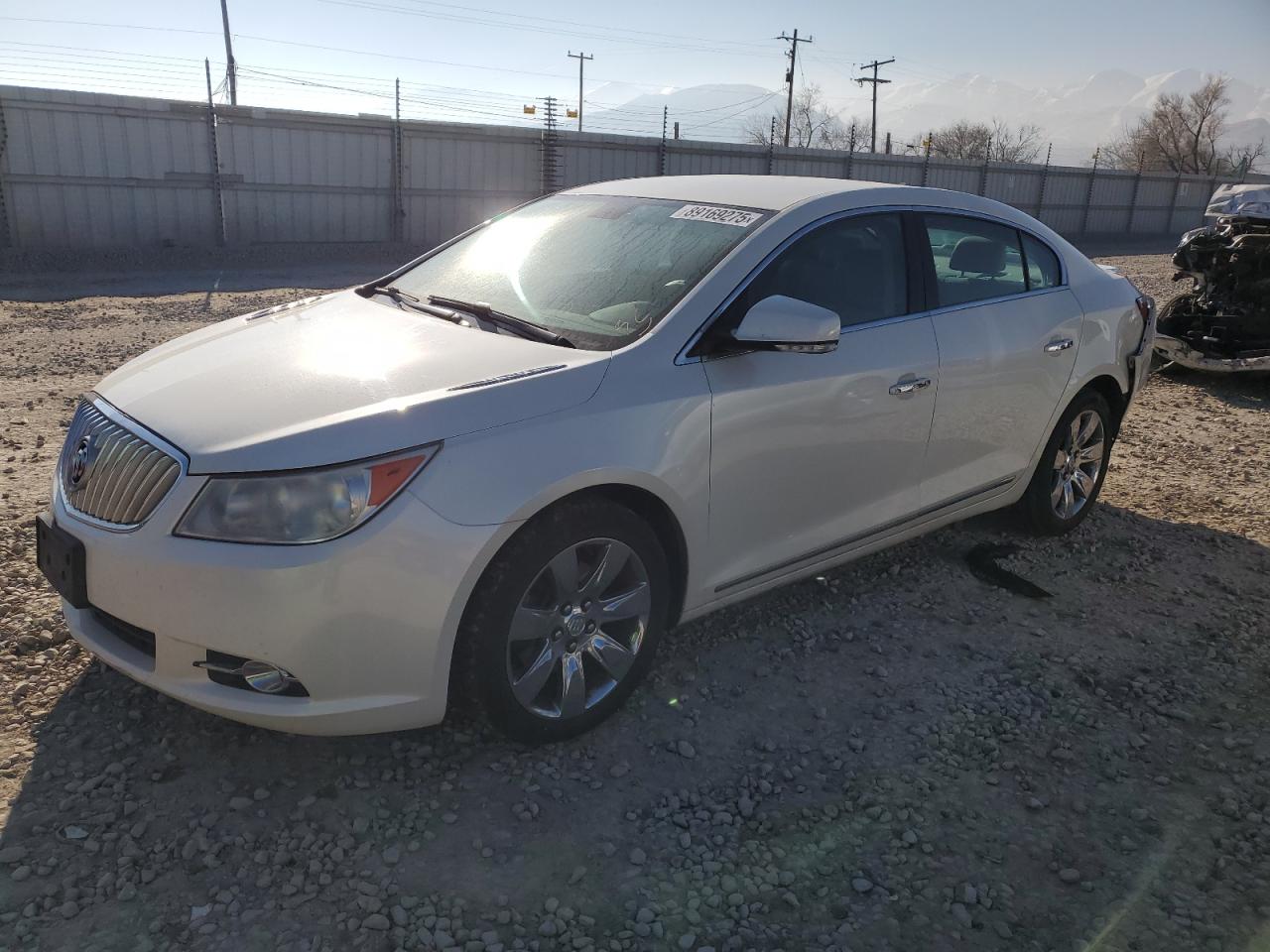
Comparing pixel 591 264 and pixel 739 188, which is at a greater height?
pixel 739 188

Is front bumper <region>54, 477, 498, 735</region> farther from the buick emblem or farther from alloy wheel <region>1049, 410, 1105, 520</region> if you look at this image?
alloy wheel <region>1049, 410, 1105, 520</region>

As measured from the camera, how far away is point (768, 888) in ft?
8.55

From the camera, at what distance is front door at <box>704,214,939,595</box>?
3336 millimetres

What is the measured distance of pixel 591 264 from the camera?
146 inches

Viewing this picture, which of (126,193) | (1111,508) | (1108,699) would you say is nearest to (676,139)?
(126,193)

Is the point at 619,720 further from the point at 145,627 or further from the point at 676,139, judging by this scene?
the point at 676,139

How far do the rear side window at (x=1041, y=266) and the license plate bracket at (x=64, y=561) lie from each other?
4020 millimetres

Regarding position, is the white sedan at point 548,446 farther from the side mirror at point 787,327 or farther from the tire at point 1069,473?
the tire at point 1069,473

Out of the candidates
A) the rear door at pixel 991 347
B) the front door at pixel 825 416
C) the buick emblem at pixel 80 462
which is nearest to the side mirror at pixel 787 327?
the front door at pixel 825 416

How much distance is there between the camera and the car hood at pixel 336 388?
8.61 ft

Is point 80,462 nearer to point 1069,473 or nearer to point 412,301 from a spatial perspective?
point 412,301

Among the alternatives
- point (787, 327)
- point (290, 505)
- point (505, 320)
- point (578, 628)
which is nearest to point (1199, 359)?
point (787, 327)

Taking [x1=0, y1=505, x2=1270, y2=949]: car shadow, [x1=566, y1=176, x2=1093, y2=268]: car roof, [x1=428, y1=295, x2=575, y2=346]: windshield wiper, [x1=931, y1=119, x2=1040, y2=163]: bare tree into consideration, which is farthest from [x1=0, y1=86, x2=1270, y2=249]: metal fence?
[x1=931, y1=119, x2=1040, y2=163]: bare tree

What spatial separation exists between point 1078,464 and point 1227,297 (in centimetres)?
510
